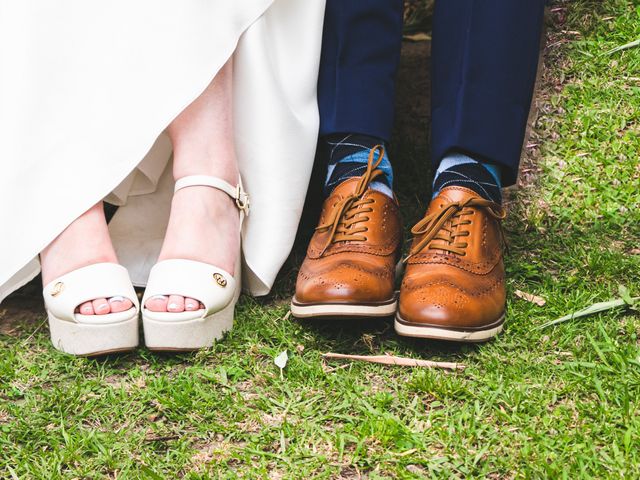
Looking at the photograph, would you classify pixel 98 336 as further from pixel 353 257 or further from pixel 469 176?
pixel 469 176

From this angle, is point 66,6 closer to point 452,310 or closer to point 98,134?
point 98,134

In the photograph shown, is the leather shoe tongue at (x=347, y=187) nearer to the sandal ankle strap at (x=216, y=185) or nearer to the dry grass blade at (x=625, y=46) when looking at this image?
the sandal ankle strap at (x=216, y=185)

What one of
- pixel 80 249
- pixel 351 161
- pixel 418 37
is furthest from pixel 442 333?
pixel 418 37

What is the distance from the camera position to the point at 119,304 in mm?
1427

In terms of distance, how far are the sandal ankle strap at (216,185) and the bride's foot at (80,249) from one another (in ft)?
0.58

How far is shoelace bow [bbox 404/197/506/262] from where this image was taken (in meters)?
1.47

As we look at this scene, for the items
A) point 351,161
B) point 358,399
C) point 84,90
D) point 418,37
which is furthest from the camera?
point 418,37

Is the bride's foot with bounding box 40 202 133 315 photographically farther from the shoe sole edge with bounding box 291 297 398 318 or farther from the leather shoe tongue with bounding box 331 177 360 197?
the leather shoe tongue with bounding box 331 177 360 197

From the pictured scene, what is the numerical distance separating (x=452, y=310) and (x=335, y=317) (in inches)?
8.7

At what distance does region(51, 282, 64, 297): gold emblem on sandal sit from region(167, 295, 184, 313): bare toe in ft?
0.68

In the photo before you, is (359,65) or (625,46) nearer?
(359,65)

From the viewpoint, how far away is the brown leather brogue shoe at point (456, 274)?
138 centimetres

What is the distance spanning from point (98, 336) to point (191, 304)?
181mm

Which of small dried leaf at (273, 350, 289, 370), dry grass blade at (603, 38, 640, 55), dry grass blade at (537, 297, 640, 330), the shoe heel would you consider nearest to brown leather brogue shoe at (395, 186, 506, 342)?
dry grass blade at (537, 297, 640, 330)
